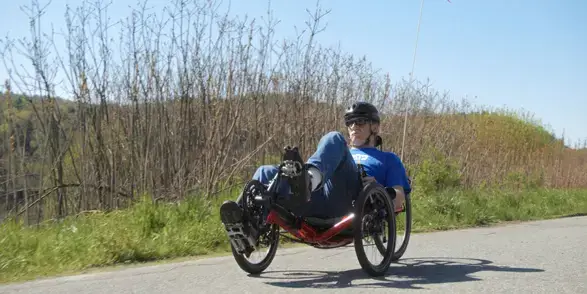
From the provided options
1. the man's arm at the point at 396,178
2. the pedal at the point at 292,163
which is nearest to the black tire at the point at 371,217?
the man's arm at the point at 396,178

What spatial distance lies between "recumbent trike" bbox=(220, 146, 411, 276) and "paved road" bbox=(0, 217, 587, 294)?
193mm

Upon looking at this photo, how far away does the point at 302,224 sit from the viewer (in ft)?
14.7

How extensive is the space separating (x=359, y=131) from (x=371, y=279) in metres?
→ 1.24

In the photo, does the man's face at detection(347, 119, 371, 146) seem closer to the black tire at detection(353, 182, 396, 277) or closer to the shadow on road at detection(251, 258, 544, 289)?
the black tire at detection(353, 182, 396, 277)

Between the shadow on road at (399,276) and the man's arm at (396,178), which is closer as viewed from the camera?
the shadow on road at (399,276)

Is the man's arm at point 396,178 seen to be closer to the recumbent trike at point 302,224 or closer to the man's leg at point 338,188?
the recumbent trike at point 302,224

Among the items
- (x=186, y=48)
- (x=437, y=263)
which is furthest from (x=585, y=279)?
(x=186, y=48)

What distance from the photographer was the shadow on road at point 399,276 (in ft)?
14.0

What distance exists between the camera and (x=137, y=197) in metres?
7.83

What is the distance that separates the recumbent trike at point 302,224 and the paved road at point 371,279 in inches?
7.6

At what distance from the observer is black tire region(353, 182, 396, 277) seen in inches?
169

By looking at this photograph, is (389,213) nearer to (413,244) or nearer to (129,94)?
(413,244)

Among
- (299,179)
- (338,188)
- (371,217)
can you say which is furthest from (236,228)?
(371,217)

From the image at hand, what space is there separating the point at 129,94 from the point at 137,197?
1235 millimetres
